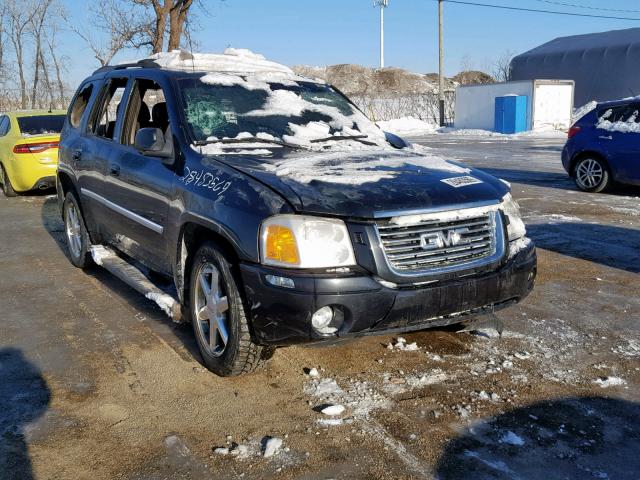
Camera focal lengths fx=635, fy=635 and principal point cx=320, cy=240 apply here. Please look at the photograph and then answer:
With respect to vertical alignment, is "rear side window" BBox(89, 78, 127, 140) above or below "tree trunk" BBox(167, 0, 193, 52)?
below

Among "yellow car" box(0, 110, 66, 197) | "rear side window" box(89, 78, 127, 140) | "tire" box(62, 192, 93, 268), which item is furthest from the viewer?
"yellow car" box(0, 110, 66, 197)

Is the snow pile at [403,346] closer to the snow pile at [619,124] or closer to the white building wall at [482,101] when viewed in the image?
the snow pile at [619,124]

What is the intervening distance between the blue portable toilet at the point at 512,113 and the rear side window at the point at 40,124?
75.0ft

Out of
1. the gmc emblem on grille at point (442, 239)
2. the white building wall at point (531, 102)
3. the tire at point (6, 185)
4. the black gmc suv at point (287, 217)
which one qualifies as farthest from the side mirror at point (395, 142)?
the white building wall at point (531, 102)

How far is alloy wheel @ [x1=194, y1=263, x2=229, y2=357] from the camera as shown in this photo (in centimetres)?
357

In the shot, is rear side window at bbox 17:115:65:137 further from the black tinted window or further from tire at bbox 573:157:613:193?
tire at bbox 573:157:613:193

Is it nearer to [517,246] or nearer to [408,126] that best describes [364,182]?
[517,246]

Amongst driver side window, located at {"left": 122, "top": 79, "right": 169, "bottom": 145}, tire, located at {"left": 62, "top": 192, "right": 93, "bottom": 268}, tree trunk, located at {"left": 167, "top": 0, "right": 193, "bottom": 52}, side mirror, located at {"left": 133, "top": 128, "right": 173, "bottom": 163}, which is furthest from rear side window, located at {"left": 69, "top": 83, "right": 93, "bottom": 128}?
tree trunk, located at {"left": 167, "top": 0, "right": 193, "bottom": 52}

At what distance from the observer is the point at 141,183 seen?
4.40 metres

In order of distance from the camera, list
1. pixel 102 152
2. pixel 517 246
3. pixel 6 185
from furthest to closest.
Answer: pixel 6 185 < pixel 102 152 < pixel 517 246

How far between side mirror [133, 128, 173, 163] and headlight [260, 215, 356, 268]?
→ 1222 millimetres

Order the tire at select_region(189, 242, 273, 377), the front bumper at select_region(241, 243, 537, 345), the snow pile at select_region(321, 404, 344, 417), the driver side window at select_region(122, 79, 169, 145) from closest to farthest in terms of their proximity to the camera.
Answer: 1. the front bumper at select_region(241, 243, 537, 345)
2. the snow pile at select_region(321, 404, 344, 417)
3. the tire at select_region(189, 242, 273, 377)
4. the driver side window at select_region(122, 79, 169, 145)

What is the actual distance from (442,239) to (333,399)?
1.04 m

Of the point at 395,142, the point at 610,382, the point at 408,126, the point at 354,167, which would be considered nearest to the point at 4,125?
the point at 395,142
